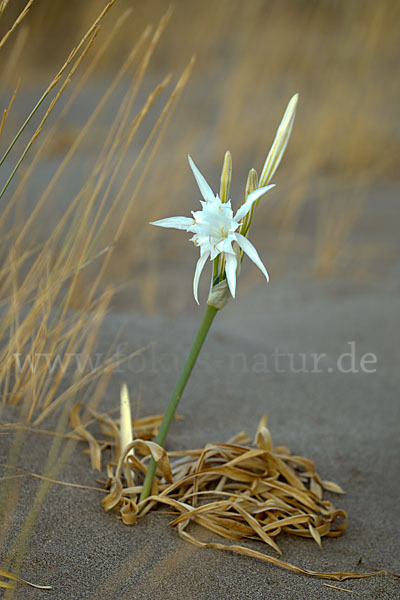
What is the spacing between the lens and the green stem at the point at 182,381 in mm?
815

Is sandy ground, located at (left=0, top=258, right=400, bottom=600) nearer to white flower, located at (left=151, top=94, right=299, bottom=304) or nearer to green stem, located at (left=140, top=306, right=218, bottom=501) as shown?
green stem, located at (left=140, top=306, right=218, bottom=501)

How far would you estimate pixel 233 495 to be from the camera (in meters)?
0.94

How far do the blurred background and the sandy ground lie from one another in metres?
0.28

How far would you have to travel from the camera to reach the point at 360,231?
130 inches

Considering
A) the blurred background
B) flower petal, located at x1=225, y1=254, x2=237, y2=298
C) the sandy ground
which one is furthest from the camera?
the blurred background

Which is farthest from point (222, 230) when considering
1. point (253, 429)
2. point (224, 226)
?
point (253, 429)

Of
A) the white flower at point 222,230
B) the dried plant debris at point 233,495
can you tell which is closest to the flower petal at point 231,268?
the white flower at point 222,230

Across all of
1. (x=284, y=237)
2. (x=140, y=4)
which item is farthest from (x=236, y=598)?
(x=140, y=4)

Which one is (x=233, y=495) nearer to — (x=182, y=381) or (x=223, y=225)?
(x=182, y=381)

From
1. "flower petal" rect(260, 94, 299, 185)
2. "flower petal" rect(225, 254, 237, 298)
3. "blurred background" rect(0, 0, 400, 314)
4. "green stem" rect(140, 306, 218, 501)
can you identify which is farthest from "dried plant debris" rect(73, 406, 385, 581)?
"blurred background" rect(0, 0, 400, 314)

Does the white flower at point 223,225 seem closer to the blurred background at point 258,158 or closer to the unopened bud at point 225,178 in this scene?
the unopened bud at point 225,178

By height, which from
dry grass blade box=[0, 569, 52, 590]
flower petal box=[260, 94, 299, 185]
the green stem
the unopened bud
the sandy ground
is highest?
flower petal box=[260, 94, 299, 185]

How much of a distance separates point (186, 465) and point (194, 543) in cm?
16

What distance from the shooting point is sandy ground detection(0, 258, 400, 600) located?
832mm
